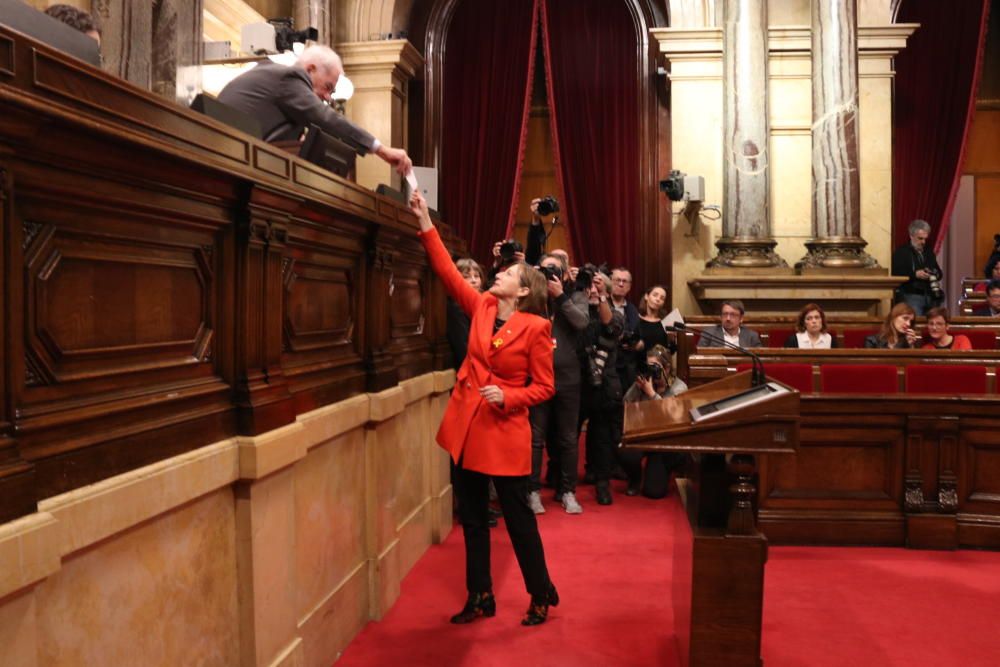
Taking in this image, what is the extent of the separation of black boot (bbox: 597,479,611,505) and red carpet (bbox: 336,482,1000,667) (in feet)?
1.88

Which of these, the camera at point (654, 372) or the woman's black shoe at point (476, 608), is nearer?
the woman's black shoe at point (476, 608)

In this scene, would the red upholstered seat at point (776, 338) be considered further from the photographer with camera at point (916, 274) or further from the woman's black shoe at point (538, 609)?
the woman's black shoe at point (538, 609)

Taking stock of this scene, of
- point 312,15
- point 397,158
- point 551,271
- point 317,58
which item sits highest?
point 312,15

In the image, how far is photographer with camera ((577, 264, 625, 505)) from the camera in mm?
5020

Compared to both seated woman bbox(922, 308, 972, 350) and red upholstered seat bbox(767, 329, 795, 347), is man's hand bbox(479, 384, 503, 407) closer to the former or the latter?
seated woman bbox(922, 308, 972, 350)

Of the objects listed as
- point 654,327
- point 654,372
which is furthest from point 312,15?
point 654,372

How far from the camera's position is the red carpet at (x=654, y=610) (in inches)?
115

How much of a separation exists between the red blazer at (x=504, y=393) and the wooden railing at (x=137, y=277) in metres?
0.52

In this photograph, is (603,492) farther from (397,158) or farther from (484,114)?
(484,114)

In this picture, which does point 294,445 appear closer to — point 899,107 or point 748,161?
point 748,161

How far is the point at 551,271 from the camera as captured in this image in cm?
420

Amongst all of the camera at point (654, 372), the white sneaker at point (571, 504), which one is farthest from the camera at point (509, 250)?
the camera at point (654, 372)

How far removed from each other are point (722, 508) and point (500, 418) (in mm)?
818

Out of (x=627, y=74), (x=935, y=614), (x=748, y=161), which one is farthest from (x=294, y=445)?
(x=627, y=74)
